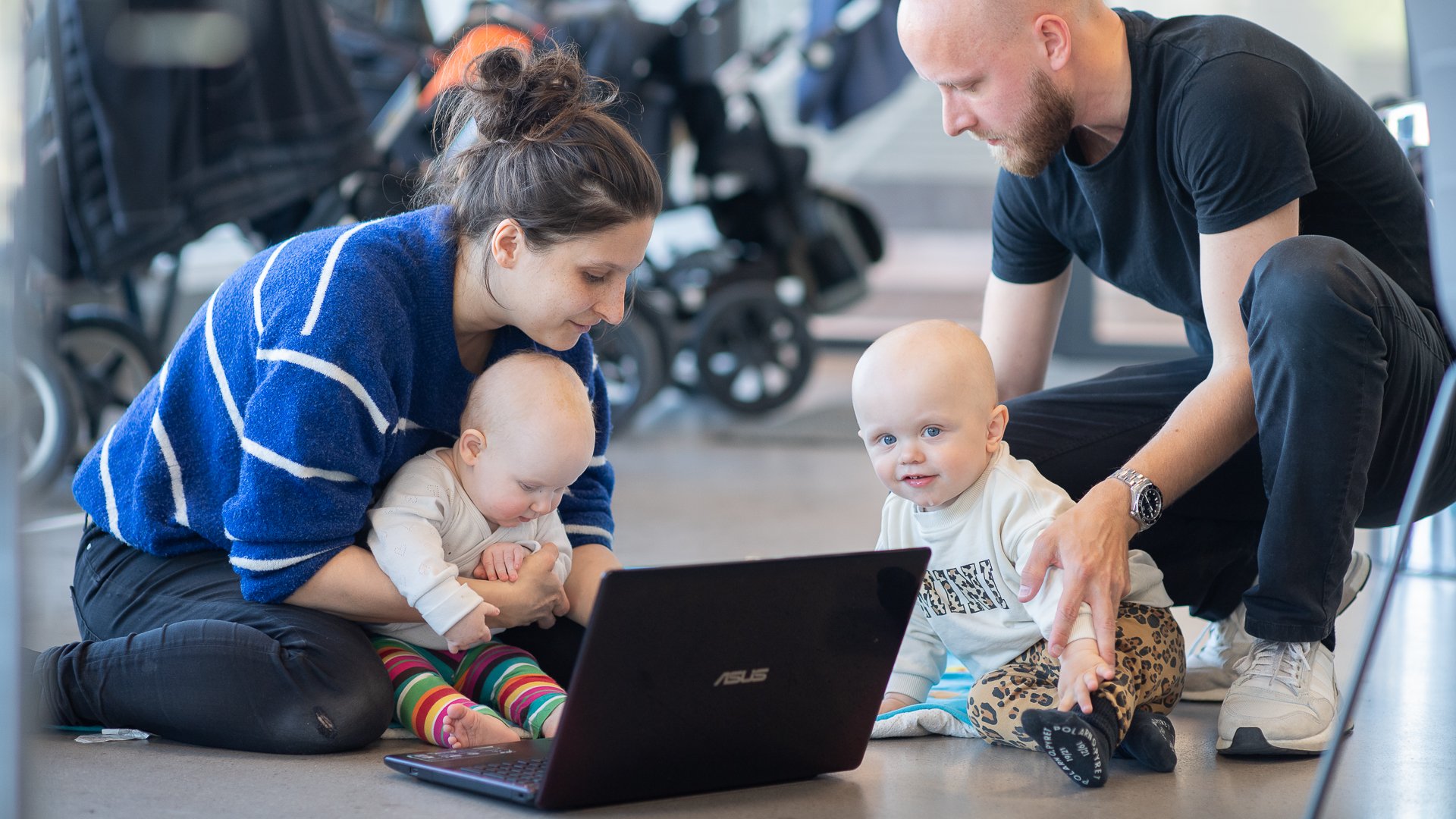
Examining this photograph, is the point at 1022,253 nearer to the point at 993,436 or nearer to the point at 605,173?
the point at 993,436

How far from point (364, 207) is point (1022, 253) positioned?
203 centimetres

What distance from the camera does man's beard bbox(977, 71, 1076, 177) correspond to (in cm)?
162

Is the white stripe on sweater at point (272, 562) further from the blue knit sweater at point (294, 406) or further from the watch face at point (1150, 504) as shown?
the watch face at point (1150, 504)

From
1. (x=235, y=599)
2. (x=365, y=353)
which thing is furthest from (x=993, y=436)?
(x=235, y=599)

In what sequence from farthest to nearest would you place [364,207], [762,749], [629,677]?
[364,207] < [762,749] < [629,677]

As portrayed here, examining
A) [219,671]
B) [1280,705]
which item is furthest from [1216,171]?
[219,671]

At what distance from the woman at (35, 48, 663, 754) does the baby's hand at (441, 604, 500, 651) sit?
2.3 inches

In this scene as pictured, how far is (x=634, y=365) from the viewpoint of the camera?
385 cm

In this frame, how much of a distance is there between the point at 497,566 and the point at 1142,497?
67cm

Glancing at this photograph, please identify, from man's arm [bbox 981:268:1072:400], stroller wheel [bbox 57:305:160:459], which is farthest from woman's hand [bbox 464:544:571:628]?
stroller wheel [bbox 57:305:160:459]

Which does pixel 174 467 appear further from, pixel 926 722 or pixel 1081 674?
pixel 1081 674

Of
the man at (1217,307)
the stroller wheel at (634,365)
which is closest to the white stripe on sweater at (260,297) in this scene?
the man at (1217,307)

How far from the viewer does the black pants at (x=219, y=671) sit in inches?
55.1

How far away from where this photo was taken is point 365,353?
140cm
